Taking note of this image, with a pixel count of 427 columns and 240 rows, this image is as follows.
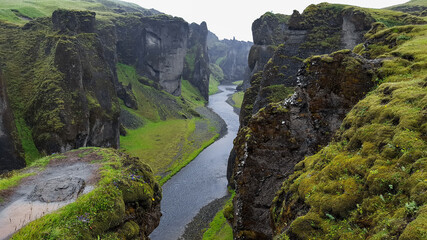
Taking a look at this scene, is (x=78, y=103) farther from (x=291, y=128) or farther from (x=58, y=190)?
(x=291, y=128)

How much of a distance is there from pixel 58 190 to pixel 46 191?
984 mm

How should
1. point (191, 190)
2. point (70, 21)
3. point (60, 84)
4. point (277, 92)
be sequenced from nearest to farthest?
1. point (277, 92)
2. point (191, 190)
3. point (60, 84)
4. point (70, 21)

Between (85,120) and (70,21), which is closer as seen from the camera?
(85,120)

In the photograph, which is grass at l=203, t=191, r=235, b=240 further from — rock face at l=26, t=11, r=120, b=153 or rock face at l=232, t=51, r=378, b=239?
rock face at l=26, t=11, r=120, b=153

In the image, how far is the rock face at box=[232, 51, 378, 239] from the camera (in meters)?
21.4

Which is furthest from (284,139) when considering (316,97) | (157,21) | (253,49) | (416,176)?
(157,21)

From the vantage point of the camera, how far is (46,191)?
22516 mm

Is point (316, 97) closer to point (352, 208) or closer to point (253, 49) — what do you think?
point (352, 208)

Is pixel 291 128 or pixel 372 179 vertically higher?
pixel 372 179

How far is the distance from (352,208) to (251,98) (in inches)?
1904

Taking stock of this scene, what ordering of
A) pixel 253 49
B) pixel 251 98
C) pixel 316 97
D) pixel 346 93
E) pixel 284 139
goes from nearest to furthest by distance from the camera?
pixel 346 93
pixel 316 97
pixel 284 139
pixel 251 98
pixel 253 49

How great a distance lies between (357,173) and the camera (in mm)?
12070

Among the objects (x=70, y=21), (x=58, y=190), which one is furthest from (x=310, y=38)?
(x=70, y=21)

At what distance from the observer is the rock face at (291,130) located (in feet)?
70.2
